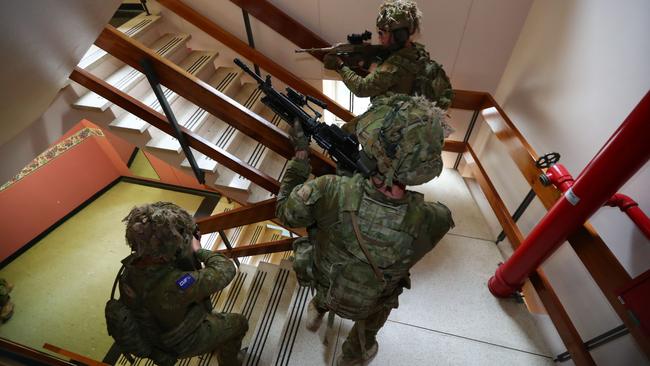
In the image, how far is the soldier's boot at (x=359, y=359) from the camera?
1.75m

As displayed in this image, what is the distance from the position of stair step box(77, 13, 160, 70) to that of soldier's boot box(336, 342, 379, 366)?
2.88 metres

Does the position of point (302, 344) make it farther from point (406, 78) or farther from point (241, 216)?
point (406, 78)

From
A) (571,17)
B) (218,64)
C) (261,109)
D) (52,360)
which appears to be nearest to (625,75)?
(571,17)

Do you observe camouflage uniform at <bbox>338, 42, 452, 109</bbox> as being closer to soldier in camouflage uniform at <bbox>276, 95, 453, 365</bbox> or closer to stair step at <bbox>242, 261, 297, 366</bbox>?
soldier in camouflage uniform at <bbox>276, 95, 453, 365</bbox>

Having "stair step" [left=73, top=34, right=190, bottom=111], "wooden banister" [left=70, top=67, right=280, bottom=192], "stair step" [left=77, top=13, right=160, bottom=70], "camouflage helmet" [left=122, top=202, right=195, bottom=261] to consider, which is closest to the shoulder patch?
"camouflage helmet" [left=122, top=202, right=195, bottom=261]

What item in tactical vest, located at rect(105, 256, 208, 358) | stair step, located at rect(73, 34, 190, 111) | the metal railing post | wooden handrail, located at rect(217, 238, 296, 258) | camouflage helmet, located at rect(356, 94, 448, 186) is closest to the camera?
camouflage helmet, located at rect(356, 94, 448, 186)

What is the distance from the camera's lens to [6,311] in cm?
375

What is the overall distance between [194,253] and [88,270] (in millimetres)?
3840

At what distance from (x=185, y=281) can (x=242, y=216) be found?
0.87m

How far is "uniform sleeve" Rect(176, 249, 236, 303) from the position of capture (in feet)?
5.06

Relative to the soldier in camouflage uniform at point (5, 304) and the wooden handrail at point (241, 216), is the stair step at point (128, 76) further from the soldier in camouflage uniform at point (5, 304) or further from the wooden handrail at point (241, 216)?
the soldier in camouflage uniform at point (5, 304)

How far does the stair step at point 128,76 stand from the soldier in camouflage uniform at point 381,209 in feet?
6.22

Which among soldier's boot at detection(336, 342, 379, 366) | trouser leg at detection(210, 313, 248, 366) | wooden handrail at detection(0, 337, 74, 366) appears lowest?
trouser leg at detection(210, 313, 248, 366)

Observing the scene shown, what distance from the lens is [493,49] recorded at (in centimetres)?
268
